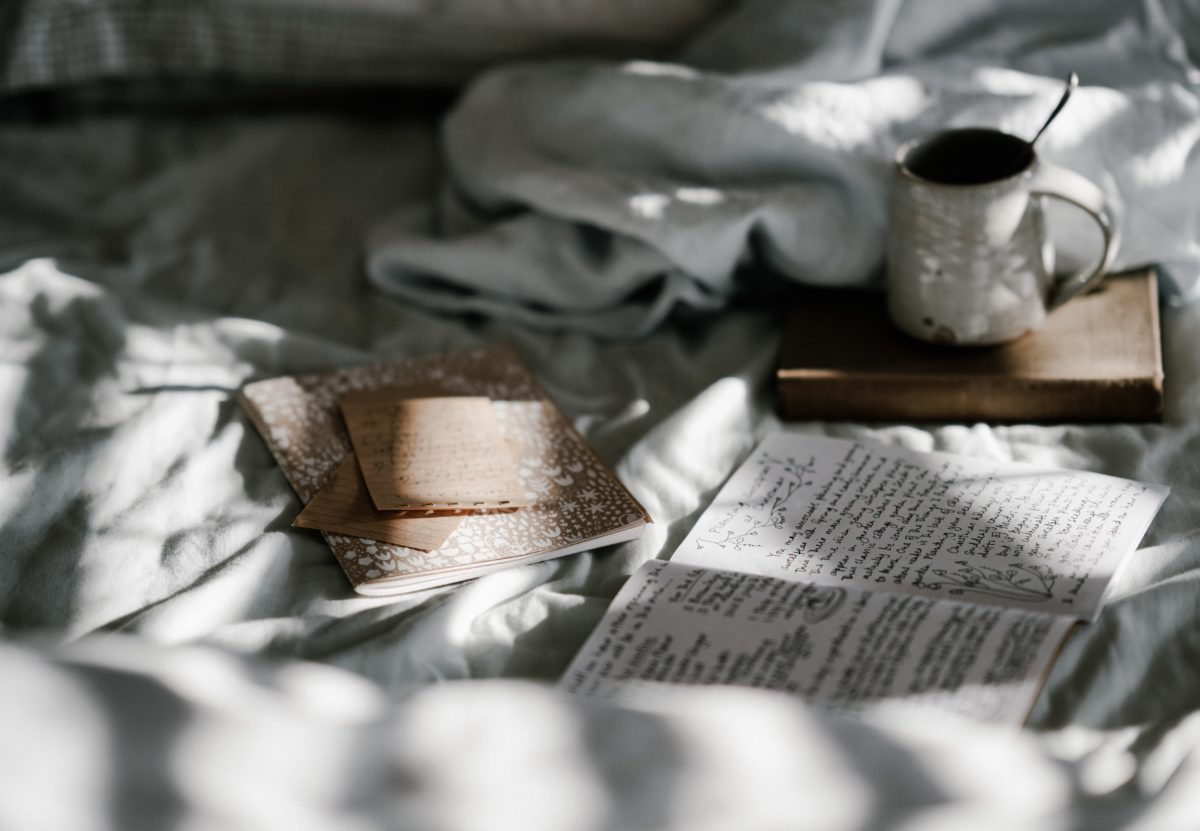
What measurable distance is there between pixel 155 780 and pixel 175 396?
1.24 feet

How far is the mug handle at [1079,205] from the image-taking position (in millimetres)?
705

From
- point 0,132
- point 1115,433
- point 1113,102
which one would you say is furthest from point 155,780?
point 0,132

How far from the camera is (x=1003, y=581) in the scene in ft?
1.92

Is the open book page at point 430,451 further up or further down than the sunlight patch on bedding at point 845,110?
further down

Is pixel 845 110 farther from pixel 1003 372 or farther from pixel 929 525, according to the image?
pixel 929 525

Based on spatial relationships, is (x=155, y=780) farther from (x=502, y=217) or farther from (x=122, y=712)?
(x=502, y=217)

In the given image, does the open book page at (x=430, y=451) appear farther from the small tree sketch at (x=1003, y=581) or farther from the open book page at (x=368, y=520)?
the small tree sketch at (x=1003, y=581)

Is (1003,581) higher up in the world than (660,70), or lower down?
lower down

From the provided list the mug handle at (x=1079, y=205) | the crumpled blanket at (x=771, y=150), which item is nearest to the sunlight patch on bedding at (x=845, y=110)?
the crumpled blanket at (x=771, y=150)

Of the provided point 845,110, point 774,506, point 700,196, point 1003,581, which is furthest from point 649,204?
point 1003,581

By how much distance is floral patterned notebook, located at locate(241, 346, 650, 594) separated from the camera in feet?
2.04

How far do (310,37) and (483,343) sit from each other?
38cm

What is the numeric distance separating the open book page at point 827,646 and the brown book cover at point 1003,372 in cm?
19

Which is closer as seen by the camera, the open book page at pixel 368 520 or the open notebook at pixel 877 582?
the open notebook at pixel 877 582
